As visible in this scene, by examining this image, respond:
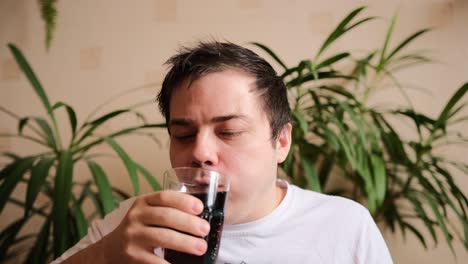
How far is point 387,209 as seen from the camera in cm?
144

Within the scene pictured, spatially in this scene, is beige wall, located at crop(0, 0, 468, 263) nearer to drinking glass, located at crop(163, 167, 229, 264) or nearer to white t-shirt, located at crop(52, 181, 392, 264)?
white t-shirt, located at crop(52, 181, 392, 264)

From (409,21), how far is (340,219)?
117 cm

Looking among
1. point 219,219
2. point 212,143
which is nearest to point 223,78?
point 212,143

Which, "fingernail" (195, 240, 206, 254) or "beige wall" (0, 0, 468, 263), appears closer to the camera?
"fingernail" (195, 240, 206, 254)

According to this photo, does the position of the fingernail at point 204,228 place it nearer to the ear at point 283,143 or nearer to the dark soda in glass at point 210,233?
the dark soda in glass at point 210,233

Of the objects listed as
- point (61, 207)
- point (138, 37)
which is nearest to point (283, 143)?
point (61, 207)

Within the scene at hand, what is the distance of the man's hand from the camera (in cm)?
50

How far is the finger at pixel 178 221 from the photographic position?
1.65ft

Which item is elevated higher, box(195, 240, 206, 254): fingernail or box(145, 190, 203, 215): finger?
box(145, 190, 203, 215): finger

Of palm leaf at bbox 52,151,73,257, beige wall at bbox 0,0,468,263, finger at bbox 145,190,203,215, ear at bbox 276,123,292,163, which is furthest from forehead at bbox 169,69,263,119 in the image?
beige wall at bbox 0,0,468,263

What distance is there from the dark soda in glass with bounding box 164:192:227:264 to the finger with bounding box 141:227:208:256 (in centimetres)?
4

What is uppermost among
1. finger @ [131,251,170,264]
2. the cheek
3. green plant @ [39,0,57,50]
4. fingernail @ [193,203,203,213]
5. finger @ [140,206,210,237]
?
green plant @ [39,0,57,50]

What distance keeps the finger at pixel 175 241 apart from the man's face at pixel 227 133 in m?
0.22

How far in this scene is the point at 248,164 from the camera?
0.77 meters
